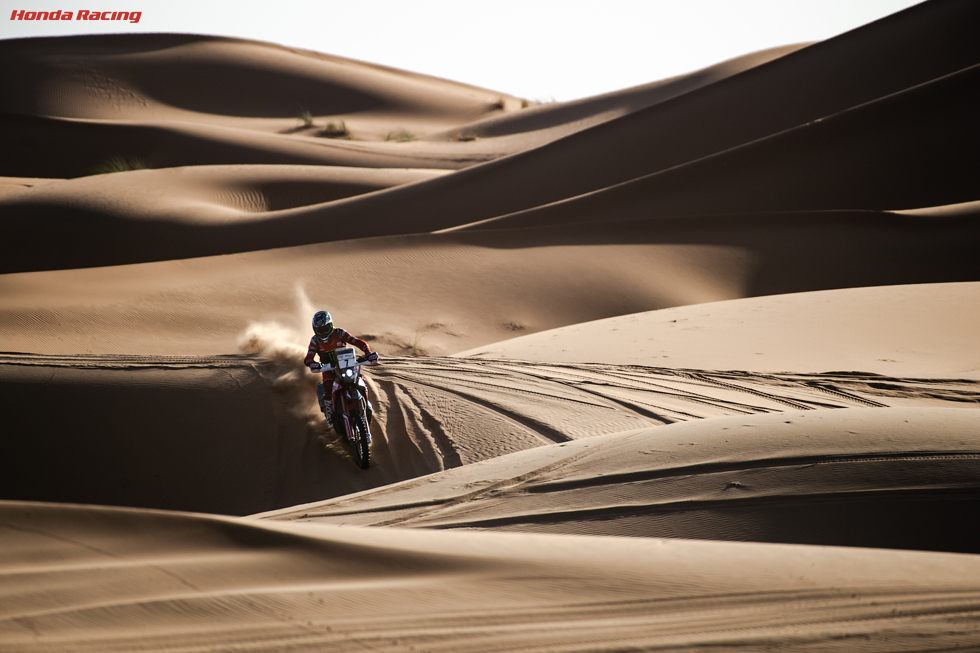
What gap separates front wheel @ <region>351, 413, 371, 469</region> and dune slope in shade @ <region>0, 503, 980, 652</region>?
3.55 meters

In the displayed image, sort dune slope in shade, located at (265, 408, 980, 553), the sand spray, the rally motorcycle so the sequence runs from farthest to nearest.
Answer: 1. the sand spray
2. the rally motorcycle
3. dune slope in shade, located at (265, 408, 980, 553)

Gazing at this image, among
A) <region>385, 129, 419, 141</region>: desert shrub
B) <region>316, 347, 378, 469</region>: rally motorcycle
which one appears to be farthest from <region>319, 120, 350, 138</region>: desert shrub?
<region>316, 347, 378, 469</region>: rally motorcycle

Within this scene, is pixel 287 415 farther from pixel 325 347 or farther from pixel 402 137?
pixel 402 137

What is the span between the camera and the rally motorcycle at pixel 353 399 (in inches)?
269

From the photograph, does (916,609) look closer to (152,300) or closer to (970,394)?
(970,394)

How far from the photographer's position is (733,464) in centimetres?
463

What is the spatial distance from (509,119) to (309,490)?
38.9 meters

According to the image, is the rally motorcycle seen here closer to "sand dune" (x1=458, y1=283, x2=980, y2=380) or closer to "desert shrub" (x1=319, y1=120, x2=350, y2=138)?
"sand dune" (x1=458, y1=283, x2=980, y2=380)

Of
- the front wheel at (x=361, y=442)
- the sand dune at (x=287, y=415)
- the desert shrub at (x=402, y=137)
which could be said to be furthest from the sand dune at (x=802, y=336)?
the desert shrub at (x=402, y=137)

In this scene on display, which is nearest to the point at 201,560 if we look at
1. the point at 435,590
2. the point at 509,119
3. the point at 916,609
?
the point at 435,590

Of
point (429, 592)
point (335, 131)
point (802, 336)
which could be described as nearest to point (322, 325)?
point (429, 592)

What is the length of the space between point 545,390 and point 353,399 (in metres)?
2.18

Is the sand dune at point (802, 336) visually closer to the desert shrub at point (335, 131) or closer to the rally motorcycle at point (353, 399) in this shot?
the rally motorcycle at point (353, 399)

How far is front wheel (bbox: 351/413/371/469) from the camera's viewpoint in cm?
687
